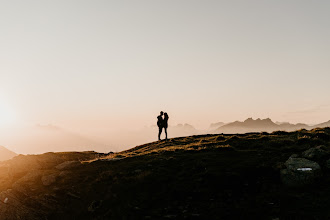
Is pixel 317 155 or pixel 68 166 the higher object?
pixel 317 155

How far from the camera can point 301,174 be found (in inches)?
563

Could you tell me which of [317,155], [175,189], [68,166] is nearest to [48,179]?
[68,166]

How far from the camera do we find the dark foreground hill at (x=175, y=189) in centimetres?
1256

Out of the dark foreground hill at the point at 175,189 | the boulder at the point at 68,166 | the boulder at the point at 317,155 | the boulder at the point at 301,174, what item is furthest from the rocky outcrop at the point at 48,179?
the boulder at the point at 317,155

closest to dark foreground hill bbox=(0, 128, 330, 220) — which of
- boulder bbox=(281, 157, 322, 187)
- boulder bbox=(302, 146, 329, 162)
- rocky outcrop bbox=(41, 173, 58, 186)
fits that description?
rocky outcrop bbox=(41, 173, 58, 186)

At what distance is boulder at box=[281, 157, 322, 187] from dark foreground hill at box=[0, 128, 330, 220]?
29 centimetres

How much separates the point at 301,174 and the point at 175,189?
23.5 ft

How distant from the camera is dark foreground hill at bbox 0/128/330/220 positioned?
495 inches

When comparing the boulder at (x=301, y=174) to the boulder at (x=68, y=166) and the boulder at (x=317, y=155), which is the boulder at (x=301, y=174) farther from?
the boulder at (x=68, y=166)

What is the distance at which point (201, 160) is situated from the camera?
1977 centimetres

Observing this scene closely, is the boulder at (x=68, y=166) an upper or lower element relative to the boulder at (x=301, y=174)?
upper

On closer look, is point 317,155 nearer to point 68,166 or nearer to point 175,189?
point 175,189

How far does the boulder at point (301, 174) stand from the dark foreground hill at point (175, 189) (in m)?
0.29

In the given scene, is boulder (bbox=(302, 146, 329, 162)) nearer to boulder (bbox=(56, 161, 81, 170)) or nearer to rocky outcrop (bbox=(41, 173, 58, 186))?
rocky outcrop (bbox=(41, 173, 58, 186))
